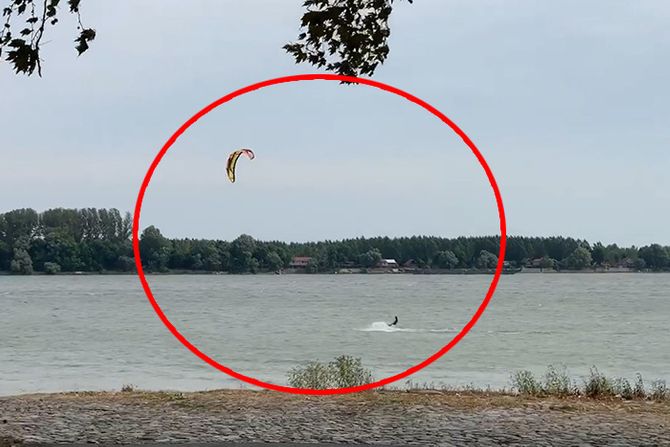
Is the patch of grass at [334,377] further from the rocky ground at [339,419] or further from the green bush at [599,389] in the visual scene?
the green bush at [599,389]

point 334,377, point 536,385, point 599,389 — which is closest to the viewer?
point 599,389

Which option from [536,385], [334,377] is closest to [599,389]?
[536,385]

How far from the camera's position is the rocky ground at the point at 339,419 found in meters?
8.69

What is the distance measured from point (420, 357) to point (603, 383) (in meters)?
20.9

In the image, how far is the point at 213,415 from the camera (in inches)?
395

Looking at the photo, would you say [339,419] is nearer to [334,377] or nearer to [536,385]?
[334,377]

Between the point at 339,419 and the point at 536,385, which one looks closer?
the point at 339,419

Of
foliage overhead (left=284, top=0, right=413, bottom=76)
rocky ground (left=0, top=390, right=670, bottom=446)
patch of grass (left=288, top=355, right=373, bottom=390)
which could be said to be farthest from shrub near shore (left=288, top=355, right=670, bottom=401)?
foliage overhead (left=284, top=0, right=413, bottom=76)

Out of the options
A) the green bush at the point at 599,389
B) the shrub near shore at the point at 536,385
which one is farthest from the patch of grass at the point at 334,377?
the green bush at the point at 599,389

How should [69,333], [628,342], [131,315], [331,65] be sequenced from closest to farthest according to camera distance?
1. [331,65]
2. [628,342]
3. [69,333]
4. [131,315]

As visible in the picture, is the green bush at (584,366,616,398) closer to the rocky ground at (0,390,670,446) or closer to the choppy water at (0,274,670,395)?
the rocky ground at (0,390,670,446)

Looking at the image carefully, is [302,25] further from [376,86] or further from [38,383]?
[38,383]

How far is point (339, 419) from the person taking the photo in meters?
9.64

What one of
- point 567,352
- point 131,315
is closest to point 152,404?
point 567,352
